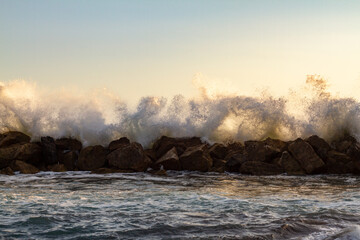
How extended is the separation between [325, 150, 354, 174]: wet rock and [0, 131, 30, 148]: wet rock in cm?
1043

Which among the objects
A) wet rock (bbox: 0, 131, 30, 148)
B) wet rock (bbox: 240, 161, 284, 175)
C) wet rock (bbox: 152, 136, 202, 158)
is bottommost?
wet rock (bbox: 240, 161, 284, 175)

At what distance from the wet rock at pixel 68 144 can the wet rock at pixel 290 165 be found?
288 inches

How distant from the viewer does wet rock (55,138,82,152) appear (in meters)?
15.8

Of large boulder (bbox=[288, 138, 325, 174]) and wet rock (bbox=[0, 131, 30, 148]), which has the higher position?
wet rock (bbox=[0, 131, 30, 148])

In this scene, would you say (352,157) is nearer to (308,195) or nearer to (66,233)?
(308,195)

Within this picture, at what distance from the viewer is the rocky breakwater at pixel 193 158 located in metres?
13.5

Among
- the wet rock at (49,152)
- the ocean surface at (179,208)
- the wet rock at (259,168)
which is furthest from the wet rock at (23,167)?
the wet rock at (259,168)

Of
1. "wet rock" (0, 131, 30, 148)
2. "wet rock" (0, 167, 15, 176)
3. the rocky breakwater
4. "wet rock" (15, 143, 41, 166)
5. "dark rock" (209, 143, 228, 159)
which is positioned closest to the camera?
"wet rock" (0, 167, 15, 176)

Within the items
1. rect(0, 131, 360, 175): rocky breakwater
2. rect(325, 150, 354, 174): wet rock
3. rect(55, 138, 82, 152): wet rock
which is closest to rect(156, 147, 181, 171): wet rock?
rect(0, 131, 360, 175): rocky breakwater

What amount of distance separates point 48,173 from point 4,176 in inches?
52.3

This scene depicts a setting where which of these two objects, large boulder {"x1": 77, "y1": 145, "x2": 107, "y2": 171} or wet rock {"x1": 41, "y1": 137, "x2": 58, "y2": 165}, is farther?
wet rock {"x1": 41, "y1": 137, "x2": 58, "y2": 165}

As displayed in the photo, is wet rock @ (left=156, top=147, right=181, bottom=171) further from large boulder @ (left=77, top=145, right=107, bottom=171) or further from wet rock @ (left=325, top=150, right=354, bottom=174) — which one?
wet rock @ (left=325, top=150, right=354, bottom=174)

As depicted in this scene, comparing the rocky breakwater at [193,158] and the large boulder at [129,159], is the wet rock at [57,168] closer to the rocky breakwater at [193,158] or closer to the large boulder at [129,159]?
the rocky breakwater at [193,158]

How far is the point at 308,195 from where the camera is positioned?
920 cm
